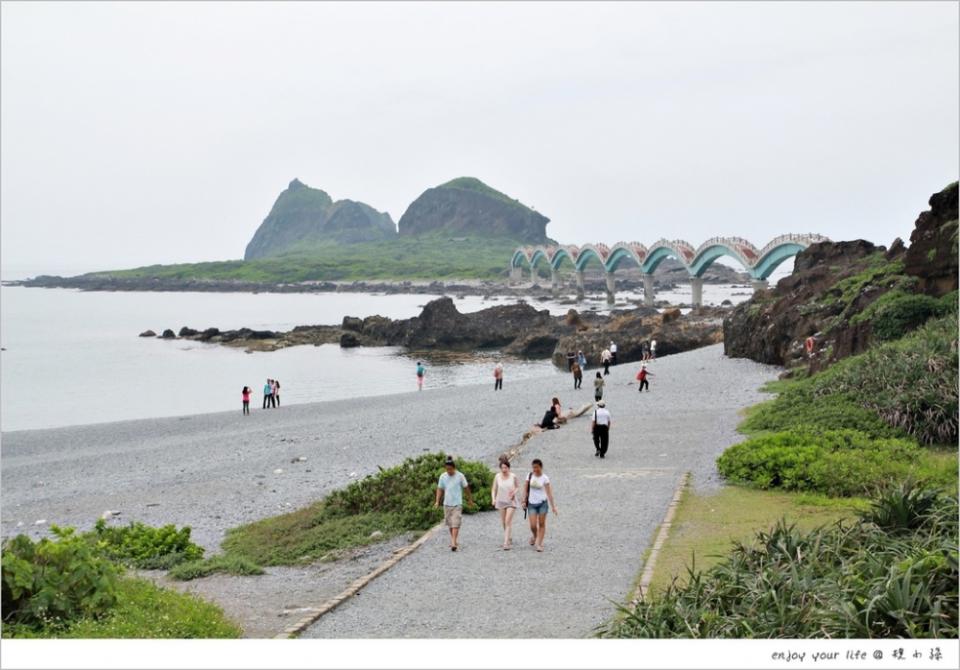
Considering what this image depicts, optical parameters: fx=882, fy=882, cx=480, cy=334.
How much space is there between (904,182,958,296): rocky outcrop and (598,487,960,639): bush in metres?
20.4

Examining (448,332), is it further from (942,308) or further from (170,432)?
(942,308)

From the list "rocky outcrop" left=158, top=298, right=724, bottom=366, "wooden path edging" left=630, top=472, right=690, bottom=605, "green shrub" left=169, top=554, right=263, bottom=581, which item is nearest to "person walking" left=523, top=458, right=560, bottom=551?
"wooden path edging" left=630, top=472, right=690, bottom=605

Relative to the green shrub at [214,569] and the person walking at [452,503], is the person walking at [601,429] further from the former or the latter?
the green shrub at [214,569]

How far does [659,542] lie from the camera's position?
1332 cm

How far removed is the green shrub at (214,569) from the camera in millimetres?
14172

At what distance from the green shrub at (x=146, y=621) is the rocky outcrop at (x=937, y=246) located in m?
25.1

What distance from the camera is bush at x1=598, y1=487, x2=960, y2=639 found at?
7414 millimetres

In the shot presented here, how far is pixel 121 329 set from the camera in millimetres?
94875

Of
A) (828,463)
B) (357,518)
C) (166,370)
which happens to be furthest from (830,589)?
(166,370)

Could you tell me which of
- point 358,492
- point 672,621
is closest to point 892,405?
point 358,492

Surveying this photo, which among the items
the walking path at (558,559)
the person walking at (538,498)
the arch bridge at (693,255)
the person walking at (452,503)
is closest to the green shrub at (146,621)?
the walking path at (558,559)

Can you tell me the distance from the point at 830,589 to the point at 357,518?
10.5m

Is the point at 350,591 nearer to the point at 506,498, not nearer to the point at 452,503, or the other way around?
the point at 452,503

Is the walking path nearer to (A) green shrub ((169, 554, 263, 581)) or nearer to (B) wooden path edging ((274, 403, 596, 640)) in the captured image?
(B) wooden path edging ((274, 403, 596, 640))
